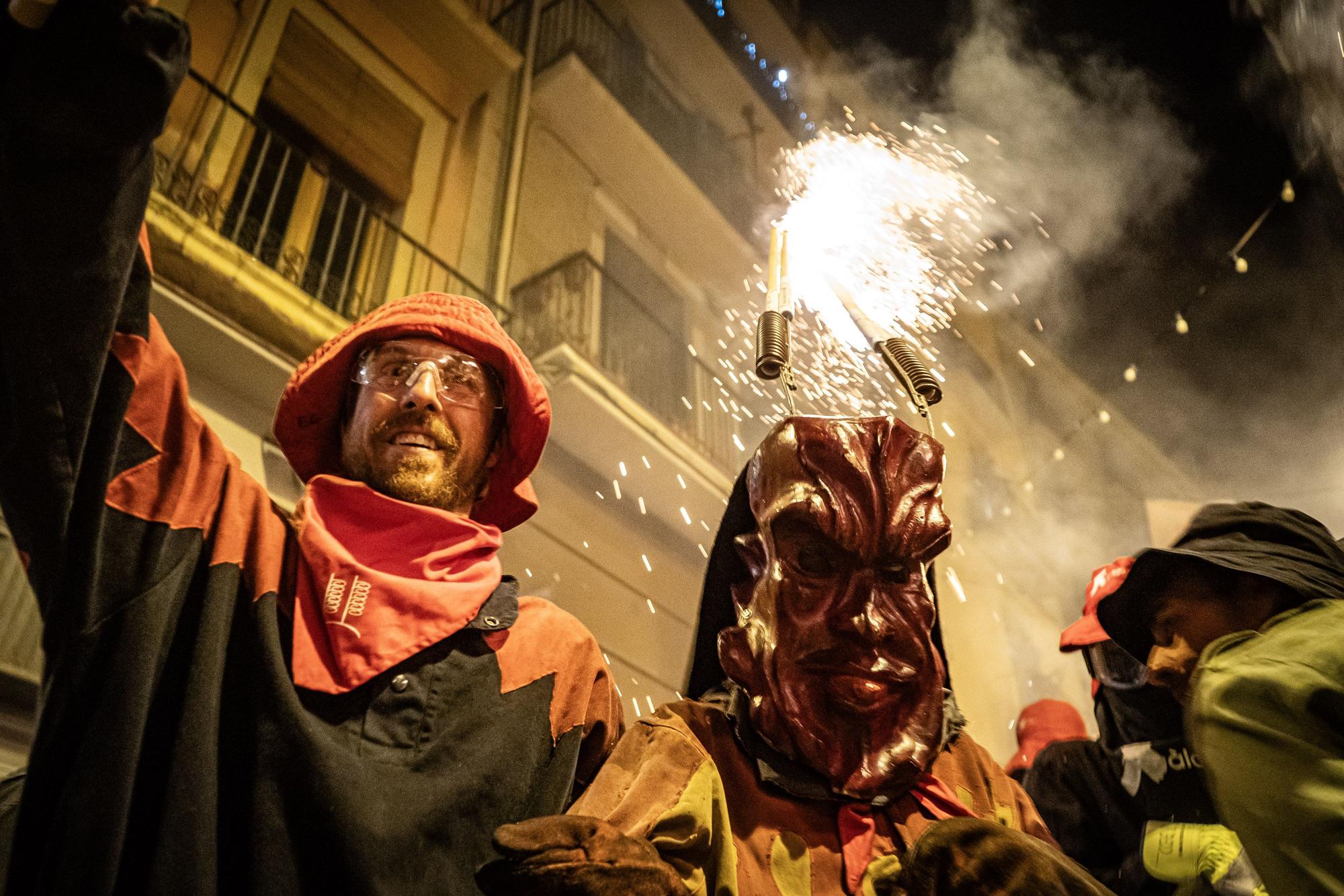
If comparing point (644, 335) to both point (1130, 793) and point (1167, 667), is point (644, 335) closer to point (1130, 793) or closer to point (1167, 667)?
point (1130, 793)

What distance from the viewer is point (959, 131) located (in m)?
6.10

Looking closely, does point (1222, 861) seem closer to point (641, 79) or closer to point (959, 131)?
point (959, 131)

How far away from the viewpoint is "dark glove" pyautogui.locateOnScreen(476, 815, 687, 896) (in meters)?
1.17

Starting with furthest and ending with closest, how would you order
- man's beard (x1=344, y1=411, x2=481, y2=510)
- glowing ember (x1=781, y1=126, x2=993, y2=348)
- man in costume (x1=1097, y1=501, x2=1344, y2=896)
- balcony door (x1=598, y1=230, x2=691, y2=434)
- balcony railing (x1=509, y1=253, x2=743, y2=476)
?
1. balcony door (x1=598, y1=230, x2=691, y2=434)
2. balcony railing (x1=509, y1=253, x2=743, y2=476)
3. glowing ember (x1=781, y1=126, x2=993, y2=348)
4. man's beard (x1=344, y1=411, x2=481, y2=510)
5. man in costume (x1=1097, y1=501, x2=1344, y2=896)

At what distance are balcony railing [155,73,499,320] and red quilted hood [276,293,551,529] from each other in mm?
2330

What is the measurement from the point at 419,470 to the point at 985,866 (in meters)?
1.26

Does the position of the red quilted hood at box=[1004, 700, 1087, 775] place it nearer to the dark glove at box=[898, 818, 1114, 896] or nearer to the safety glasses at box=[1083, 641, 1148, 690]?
the safety glasses at box=[1083, 641, 1148, 690]

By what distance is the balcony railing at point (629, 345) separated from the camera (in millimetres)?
5516

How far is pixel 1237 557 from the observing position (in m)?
1.84

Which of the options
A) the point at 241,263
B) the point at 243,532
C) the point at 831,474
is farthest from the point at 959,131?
the point at 243,532

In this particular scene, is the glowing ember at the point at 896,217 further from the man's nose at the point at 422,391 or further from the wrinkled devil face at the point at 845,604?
the man's nose at the point at 422,391

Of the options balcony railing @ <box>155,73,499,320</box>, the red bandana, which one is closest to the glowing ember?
balcony railing @ <box>155,73,499,320</box>

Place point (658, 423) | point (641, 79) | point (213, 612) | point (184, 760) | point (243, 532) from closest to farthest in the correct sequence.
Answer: point (184, 760) → point (213, 612) → point (243, 532) → point (658, 423) → point (641, 79)

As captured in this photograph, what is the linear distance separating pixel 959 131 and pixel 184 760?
5.90 m
